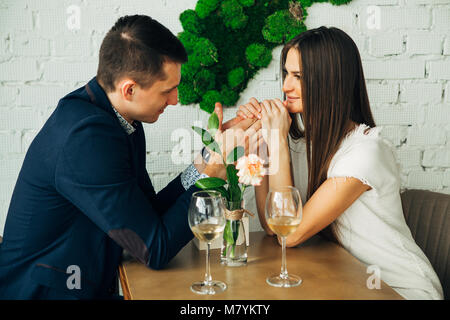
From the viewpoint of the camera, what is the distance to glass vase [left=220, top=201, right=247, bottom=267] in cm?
113

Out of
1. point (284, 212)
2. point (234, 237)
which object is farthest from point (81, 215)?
point (284, 212)

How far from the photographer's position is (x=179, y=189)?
1479 millimetres

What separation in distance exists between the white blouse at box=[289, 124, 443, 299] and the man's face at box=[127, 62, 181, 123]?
55 centimetres

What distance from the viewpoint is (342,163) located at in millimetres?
1271

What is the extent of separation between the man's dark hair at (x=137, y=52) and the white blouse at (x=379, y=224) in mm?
605

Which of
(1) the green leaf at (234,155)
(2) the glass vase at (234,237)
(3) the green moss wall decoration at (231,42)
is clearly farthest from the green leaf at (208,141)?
(3) the green moss wall decoration at (231,42)

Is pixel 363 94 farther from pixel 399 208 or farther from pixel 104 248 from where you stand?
pixel 104 248

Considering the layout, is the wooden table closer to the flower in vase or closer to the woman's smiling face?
the flower in vase

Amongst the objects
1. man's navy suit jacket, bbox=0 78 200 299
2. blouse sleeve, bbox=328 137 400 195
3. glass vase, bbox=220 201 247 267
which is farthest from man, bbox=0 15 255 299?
blouse sleeve, bbox=328 137 400 195

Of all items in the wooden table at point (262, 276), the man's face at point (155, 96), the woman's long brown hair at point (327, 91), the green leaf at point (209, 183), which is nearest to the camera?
the wooden table at point (262, 276)

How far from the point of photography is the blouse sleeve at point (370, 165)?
124 cm

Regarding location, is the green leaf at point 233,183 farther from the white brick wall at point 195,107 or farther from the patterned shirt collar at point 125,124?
the white brick wall at point 195,107

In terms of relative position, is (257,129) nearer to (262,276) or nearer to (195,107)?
(195,107)
